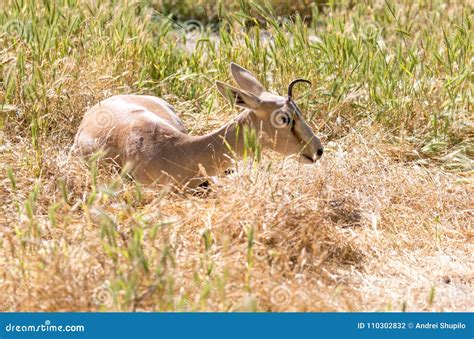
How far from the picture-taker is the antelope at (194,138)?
19.2 feet

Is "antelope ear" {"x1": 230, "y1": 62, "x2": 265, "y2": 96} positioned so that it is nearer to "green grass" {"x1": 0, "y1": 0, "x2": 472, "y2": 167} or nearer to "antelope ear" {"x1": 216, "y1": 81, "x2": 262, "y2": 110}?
"antelope ear" {"x1": 216, "y1": 81, "x2": 262, "y2": 110}

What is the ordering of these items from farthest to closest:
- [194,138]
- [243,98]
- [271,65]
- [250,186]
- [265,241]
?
[271,65], [194,138], [243,98], [250,186], [265,241]

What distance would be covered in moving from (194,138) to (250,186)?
91cm

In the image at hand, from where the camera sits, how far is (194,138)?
6105mm

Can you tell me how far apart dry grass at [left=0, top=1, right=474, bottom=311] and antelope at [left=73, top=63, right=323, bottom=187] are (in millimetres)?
137

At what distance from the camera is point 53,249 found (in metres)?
4.53

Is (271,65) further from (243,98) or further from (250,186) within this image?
(250,186)

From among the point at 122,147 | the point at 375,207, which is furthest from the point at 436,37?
the point at 122,147

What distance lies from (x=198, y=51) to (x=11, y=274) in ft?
11.5

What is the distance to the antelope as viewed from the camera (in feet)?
19.2

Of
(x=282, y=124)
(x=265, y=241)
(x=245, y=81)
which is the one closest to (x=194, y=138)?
(x=245, y=81)

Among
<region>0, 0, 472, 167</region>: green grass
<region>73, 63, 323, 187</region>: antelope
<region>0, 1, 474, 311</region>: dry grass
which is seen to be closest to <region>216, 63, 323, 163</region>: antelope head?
<region>73, 63, 323, 187</region>: antelope

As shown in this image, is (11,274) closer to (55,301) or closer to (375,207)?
(55,301)

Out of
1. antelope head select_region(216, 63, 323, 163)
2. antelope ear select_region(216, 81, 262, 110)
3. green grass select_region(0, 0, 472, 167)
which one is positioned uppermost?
antelope ear select_region(216, 81, 262, 110)
